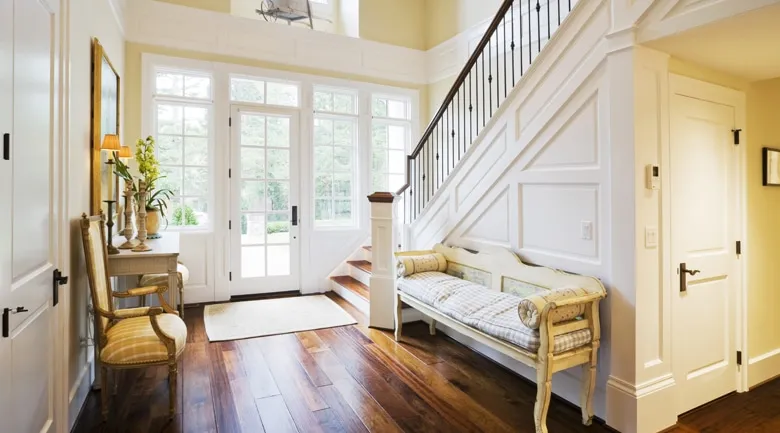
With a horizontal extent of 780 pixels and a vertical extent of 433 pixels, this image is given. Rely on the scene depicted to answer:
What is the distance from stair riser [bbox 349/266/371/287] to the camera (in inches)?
213

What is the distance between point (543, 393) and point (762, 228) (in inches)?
83.8

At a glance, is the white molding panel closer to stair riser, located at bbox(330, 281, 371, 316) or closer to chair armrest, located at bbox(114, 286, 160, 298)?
stair riser, located at bbox(330, 281, 371, 316)

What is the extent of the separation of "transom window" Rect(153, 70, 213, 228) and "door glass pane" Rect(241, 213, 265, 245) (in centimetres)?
44

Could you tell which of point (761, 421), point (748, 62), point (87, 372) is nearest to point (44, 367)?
point (87, 372)

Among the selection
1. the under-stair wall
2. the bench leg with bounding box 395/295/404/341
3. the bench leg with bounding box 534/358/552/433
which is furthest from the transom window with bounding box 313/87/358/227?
the bench leg with bounding box 534/358/552/433

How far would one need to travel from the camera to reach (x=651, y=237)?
2.48 meters

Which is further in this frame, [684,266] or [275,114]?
[275,114]

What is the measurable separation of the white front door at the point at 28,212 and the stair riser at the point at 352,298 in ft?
9.33

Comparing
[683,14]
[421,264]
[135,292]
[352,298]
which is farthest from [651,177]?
[352,298]

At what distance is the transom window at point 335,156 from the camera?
5.94 m

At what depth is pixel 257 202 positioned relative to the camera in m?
5.58

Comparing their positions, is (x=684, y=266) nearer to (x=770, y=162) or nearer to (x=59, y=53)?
(x=770, y=162)

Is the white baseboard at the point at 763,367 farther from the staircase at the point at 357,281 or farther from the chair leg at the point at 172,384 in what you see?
the chair leg at the point at 172,384

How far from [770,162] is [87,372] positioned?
4.92 meters
